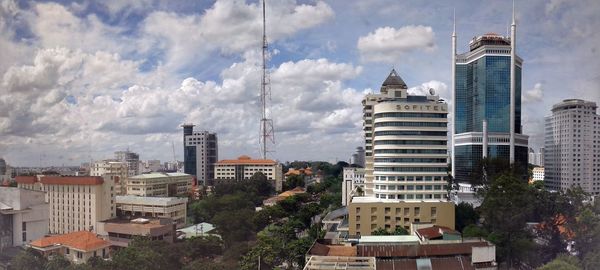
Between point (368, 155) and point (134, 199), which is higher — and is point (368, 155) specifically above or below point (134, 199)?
above

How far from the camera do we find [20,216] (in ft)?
23.7

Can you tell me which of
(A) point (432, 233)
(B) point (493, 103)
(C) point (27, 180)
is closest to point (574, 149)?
(B) point (493, 103)

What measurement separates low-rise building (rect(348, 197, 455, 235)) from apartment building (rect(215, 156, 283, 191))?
9.99m

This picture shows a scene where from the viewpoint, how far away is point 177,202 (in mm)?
9602

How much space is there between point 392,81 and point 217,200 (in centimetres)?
508

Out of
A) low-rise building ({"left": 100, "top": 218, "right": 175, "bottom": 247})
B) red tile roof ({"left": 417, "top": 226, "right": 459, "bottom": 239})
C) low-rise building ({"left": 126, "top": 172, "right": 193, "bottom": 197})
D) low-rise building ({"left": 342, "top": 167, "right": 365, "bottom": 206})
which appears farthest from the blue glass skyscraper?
low-rise building ({"left": 126, "top": 172, "right": 193, "bottom": 197})

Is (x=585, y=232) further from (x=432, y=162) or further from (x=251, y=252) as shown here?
(x=251, y=252)

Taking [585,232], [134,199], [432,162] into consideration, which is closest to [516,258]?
[585,232]

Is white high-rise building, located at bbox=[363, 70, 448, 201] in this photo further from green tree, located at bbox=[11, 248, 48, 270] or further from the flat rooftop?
green tree, located at bbox=[11, 248, 48, 270]

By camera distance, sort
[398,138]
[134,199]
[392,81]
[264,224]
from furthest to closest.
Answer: [134,199]
[392,81]
[264,224]
[398,138]

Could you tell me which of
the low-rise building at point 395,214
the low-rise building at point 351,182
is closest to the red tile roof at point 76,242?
the low-rise building at point 395,214

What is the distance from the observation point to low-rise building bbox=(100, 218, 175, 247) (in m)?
7.43

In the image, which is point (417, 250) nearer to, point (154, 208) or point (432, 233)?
point (432, 233)

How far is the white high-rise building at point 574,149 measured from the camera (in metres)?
10.5
